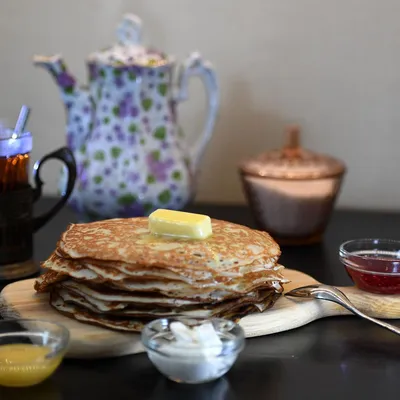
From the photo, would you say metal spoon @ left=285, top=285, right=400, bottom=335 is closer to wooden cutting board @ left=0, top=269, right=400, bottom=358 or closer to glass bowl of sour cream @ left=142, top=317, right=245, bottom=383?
wooden cutting board @ left=0, top=269, right=400, bottom=358

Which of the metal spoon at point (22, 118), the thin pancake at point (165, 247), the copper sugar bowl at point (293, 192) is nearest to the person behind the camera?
the thin pancake at point (165, 247)

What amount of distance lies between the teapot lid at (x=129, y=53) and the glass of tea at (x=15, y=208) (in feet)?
0.83

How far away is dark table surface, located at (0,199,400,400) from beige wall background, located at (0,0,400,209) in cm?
67

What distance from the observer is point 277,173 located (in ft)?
4.38

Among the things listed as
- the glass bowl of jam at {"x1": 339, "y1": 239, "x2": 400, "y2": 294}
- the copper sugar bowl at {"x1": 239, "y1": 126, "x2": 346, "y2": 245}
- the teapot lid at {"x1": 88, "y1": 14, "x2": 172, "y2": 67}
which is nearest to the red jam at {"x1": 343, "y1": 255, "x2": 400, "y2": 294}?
the glass bowl of jam at {"x1": 339, "y1": 239, "x2": 400, "y2": 294}

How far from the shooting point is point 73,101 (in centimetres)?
141

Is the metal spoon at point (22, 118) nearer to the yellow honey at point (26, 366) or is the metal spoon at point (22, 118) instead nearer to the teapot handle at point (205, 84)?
the teapot handle at point (205, 84)

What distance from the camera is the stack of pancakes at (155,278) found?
35.1 inches

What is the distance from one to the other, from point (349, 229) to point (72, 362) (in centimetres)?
73

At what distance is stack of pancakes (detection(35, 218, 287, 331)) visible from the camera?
0.89 metres

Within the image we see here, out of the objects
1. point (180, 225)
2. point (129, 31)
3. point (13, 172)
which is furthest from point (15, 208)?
point (129, 31)

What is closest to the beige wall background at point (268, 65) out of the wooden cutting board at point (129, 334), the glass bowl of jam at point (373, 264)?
the glass bowl of jam at point (373, 264)

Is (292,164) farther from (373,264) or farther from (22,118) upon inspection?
(22,118)

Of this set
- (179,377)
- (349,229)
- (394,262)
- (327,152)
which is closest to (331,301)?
(394,262)
